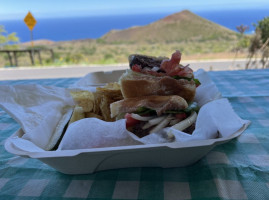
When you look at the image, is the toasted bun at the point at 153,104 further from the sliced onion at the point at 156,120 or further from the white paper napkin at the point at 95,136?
the white paper napkin at the point at 95,136

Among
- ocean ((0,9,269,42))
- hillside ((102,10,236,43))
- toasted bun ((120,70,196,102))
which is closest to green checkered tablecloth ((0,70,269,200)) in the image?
toasted bun ((120,70,196,102))

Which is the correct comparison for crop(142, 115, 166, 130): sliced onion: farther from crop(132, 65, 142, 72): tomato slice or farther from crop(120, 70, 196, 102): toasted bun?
crop(132, 65, 142, 72): tomato slice

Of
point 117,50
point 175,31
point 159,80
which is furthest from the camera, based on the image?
point 175,31

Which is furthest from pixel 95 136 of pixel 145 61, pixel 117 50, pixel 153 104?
pixel 117 50

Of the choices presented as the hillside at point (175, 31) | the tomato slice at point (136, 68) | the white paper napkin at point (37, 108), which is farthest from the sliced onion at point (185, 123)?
the hillside at point (175, 31)

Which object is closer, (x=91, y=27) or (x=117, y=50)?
(x=117, y=50)

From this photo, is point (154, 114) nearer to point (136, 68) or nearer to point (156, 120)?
point (156, 120)

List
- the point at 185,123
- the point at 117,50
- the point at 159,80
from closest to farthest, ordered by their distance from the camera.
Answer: the point at 185,123
the point at 159,80
the point at 117,50

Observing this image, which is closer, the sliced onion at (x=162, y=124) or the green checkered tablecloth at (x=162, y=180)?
the green checkered tablecloth at (x=162, y=180)

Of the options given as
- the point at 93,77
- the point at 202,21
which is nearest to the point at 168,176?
the point at 93,77
